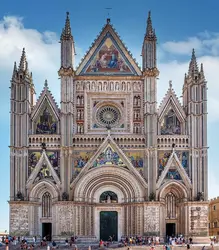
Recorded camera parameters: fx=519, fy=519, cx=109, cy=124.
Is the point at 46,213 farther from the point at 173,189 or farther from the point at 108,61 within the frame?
the point at 108,61

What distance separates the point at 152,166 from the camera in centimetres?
3991

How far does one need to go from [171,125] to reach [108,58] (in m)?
7.54

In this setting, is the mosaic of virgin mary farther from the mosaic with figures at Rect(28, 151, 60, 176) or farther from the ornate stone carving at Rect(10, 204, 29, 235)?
the ornate stone carving at Rect(10, 204, 29, 235)

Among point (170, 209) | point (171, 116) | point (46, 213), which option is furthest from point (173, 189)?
point (46, 213)

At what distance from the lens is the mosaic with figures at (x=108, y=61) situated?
42219 millimetres

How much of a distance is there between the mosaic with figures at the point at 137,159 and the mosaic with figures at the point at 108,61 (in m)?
6.73

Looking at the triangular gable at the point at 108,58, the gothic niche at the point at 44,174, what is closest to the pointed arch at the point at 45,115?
the gothic niche at the point at 44,174

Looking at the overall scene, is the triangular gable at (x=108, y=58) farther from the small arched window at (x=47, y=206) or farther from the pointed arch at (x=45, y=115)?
the small arched window at (x=47, y=206)

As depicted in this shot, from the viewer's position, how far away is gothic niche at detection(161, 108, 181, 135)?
41156 mm

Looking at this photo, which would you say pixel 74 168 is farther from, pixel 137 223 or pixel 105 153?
pixel 137 223

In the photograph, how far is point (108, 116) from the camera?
137 feet

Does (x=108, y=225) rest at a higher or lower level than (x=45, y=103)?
lower

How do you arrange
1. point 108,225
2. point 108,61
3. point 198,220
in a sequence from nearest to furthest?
point 198,220 < point 108,225 < point 108,61

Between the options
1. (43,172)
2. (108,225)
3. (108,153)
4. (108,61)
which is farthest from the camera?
(108,61)
